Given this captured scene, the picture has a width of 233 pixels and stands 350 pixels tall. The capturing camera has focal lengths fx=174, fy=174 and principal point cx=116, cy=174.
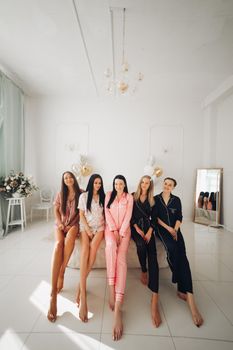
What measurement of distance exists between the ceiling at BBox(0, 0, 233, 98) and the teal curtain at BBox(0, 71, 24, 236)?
33 centimetres

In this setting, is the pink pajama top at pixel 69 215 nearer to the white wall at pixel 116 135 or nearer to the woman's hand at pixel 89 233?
the woman's hand at pixel 89 233

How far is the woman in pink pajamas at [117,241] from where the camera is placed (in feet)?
5.00

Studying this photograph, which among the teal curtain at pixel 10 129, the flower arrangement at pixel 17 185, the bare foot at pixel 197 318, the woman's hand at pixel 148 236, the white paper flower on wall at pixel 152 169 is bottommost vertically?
the bare foot at pixel 197 318

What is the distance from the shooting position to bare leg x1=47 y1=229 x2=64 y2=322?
1.51 meters

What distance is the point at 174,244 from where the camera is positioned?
1.87 m

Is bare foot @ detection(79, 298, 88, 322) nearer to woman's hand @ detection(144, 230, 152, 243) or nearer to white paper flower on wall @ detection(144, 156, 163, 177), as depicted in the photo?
woman's hand @ detection(144, 230, 152, 243)

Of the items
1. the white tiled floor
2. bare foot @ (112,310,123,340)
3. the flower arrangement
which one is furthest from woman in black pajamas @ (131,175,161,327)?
the flower arrangement

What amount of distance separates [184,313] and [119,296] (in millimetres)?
630

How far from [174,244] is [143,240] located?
33cm

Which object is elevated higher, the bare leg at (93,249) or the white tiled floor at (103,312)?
the bare leg at (93,249)

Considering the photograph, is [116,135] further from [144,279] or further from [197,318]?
[197,318]

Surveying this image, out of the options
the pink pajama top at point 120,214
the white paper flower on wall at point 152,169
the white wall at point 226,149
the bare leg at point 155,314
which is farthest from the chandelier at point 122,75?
the bare leg at point 155,314

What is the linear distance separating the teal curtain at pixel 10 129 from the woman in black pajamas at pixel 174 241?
305 centimetres

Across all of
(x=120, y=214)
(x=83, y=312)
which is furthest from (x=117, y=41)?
(x=83, y=312)
